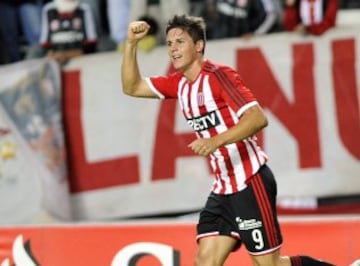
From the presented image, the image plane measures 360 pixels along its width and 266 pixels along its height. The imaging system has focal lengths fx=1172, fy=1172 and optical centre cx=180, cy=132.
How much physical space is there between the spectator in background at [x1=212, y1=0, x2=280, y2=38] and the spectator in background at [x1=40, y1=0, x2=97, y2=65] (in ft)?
3.61

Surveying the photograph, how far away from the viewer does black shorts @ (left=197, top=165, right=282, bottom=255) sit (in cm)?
614

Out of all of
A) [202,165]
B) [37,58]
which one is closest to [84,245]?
[202,165]

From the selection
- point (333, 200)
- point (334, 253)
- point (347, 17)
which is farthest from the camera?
point (347, 17)

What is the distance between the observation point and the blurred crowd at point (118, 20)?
9500mm

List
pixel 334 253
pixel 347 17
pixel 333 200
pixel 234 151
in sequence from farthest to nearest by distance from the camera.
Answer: pixel 347 17
pixel 333 200
pixel 334 253
pixel 234 151

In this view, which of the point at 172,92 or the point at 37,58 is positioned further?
the point at 37,58

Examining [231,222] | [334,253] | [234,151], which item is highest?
[234,151]

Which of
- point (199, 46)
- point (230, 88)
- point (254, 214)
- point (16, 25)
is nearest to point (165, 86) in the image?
point (199, 46)

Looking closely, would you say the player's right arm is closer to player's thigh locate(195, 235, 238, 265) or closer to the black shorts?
the black shorts

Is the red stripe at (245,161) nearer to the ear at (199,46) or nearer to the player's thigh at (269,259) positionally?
the player's thigh at (269,259)

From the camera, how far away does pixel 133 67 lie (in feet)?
20.6

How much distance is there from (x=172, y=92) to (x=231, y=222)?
76 cm

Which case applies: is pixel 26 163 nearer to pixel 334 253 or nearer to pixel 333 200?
pixel 333 200

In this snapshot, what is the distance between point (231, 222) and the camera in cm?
621
